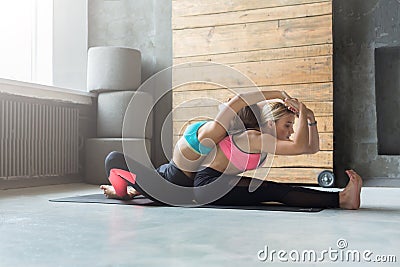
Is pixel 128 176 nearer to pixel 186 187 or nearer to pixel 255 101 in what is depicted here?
pixel 186 187

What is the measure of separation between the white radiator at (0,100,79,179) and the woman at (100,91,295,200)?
4.65ft

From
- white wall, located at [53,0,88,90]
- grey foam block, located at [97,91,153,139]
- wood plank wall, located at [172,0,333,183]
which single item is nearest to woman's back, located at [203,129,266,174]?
wood plank wall, located at [172,0,333,183]

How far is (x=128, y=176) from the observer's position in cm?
262

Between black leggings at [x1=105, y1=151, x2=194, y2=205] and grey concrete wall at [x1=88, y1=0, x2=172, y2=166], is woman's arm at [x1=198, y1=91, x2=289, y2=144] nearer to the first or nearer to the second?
black leggings at [x1=105, y1=151, x2=194, y2=205]

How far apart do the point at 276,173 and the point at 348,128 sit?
2.19ft

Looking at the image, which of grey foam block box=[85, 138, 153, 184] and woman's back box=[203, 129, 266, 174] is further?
grey foam block box=[85, 138, 153, 184]

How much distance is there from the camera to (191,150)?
7.91 feet

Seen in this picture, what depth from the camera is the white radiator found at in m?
3.82

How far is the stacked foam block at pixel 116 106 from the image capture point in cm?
440

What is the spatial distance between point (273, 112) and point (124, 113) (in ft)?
7.66
